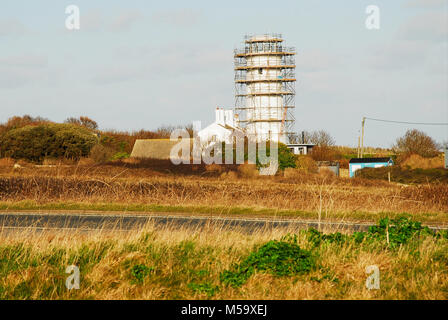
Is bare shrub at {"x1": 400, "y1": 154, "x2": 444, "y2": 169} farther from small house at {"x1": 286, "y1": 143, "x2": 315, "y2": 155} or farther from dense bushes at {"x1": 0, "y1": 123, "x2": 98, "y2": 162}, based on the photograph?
dense bushes at {"x1": 0, "y1": 123, "x2": 98, "y2": 162}

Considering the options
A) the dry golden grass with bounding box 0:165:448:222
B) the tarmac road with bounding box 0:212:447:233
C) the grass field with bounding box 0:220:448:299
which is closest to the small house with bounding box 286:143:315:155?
the dry golden grass with bounding box 0:165:448:222

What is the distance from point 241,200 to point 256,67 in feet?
185

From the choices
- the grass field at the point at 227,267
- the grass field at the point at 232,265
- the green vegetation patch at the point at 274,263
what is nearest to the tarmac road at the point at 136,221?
the grass field at the point at 232,265

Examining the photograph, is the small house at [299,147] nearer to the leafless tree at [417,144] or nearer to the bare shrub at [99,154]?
the leafless tree at [417,144]

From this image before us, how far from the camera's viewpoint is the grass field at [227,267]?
6.95 m

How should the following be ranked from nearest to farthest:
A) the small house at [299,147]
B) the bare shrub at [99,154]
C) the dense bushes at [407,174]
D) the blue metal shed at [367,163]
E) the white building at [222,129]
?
the dense bushes at [407,174] → the bare shrub at [99,154] → the blue metal shed at [367,163] → the white building at [222,129] → the small house at [299,147]

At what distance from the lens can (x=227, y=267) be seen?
779cm

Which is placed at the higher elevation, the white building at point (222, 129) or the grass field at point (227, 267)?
the white building at point (222, 129)

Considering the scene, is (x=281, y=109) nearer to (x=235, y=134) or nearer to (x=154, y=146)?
(x=235, y=134)

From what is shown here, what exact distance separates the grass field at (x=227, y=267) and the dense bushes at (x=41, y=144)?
4461 cm

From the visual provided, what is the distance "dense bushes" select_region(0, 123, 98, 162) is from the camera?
51969 millimetres

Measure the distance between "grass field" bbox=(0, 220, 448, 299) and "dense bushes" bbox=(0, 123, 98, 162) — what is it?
44615 mm

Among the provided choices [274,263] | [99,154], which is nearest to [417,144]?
[99,154]
